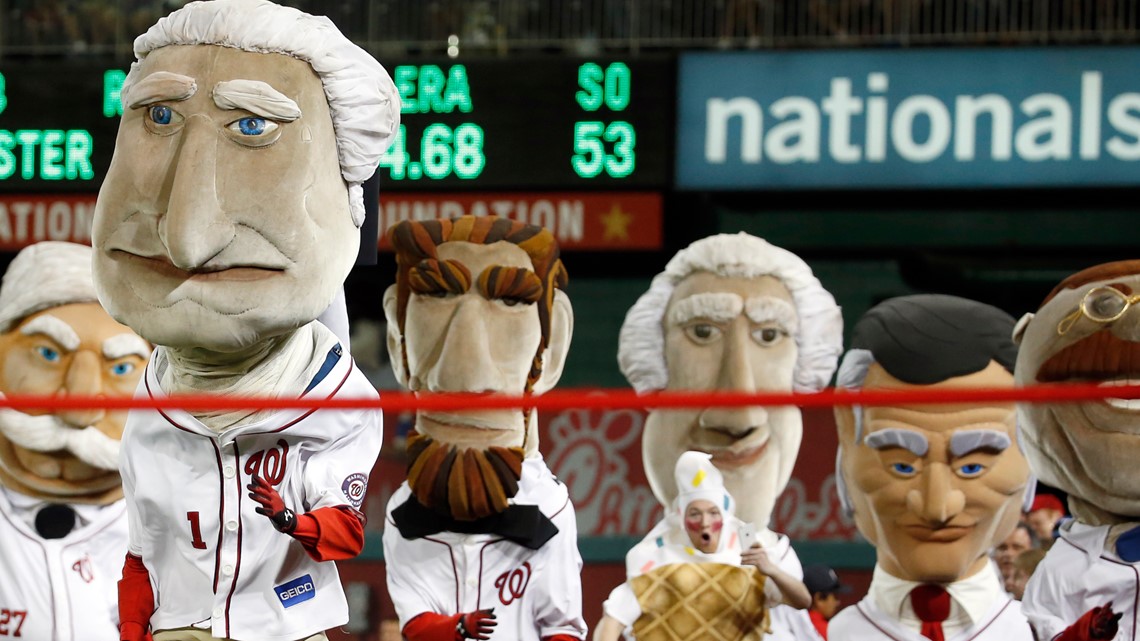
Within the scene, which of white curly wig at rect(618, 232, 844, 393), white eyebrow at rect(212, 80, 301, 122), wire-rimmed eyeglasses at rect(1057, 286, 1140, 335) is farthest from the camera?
white curly wig at rect(618, 232, 844, 393)

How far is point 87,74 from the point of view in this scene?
5746 millimetres

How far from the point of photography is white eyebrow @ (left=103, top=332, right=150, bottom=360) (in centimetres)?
316

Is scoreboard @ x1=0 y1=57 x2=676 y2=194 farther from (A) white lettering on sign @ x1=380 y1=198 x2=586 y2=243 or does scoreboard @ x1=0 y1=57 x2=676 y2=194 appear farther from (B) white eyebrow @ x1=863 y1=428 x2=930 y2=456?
(B) white eyebrow @ x1=863 y1=428 x2=930 y2=456

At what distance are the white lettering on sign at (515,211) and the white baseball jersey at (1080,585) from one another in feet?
9.34

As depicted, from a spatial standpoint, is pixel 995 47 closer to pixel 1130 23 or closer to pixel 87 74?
pixel 1130 23

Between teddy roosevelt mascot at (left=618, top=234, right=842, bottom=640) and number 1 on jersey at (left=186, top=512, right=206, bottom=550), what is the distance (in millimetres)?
788

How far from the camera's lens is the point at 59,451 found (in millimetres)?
3178

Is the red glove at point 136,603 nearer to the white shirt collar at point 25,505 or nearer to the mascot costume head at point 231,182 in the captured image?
the mascot costume head at point 231,182

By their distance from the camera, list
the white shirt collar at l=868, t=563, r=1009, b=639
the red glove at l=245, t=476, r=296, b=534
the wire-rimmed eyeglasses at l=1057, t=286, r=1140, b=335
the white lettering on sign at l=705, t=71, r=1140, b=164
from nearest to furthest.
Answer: the red glove at l=245, t=476, r=296, b=534 → the wire-rimmed eyeglasses at l=1057, t=286, r=1140, b=335 → the white shirt collar at l=868, t=563, r=1009, b=639 → the white lettering on sign at l=705, t=71, r=1140, b=164

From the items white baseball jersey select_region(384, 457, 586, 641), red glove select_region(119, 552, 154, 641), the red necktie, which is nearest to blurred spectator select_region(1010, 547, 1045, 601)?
the red necktie

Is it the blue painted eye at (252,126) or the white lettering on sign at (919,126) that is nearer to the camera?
the blue painted eye at (252,126)

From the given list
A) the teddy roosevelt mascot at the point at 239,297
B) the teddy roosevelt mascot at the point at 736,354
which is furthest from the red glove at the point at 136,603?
the teddy roosevelt mascot at the point at 736,354

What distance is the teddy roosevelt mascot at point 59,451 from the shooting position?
124 inches

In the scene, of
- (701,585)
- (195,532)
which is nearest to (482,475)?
(701,585)
